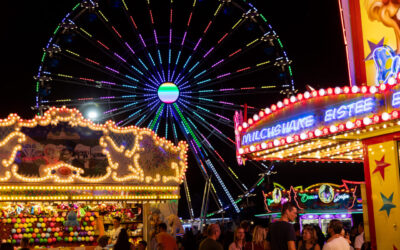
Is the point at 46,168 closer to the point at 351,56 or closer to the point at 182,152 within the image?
the point at 182,152

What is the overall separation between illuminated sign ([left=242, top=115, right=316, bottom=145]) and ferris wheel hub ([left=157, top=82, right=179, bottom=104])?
933 cm

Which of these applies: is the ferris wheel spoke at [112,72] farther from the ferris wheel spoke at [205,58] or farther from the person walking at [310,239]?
the person walking at [310,239]

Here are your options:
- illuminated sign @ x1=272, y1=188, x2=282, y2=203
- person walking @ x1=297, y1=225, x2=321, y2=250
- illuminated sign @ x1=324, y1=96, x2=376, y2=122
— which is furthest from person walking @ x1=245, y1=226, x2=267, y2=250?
illuminated sign @ x1=272, y1=188, x2=282, y2=203

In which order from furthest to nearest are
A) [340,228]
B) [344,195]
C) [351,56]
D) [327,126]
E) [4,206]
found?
[344,195], [4,206], [351,56], [327,126], [340,228]

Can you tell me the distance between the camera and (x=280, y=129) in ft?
36.7

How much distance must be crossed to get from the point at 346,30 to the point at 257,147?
10.1 ft

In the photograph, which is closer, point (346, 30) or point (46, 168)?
point (346, 30)

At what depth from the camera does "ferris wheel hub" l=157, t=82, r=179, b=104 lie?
21.5 metres

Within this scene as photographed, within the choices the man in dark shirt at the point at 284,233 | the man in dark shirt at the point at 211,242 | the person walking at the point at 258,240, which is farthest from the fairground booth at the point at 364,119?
the man in dark shirt at the point at 211,242

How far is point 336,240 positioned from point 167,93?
47.7 feet

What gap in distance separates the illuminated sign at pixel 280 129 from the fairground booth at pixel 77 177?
3.46 metres

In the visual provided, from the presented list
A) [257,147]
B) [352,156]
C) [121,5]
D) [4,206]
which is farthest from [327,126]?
[121,5]

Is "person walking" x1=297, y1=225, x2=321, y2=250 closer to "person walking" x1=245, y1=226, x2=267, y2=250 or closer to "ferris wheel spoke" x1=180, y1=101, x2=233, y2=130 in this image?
"person walking" x1=245, y1=226, x2=267, y2=250

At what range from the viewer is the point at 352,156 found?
14.2m
